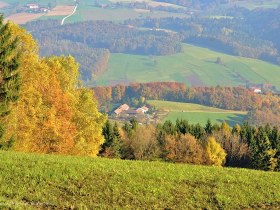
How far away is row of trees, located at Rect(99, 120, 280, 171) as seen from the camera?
75.5m

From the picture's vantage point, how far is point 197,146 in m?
77.8

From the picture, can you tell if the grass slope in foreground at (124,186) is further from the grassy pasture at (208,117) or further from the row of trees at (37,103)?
the grassy pasture at (208,117)

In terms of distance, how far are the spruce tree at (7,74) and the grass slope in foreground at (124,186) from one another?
1234 centimetres

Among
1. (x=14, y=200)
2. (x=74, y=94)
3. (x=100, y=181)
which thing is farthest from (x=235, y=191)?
(x=74, y=94)

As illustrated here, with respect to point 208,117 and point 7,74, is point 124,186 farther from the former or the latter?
point 208,117

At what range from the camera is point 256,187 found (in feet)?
73.0

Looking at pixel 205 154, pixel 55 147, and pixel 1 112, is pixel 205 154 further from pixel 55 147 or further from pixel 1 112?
pixel 1 112

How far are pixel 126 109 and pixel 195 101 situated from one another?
32.8 m

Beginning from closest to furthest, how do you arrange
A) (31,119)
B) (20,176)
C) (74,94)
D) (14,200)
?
1. (14,200)
2. (20,176)
3. (31,119)
4. (74,94)

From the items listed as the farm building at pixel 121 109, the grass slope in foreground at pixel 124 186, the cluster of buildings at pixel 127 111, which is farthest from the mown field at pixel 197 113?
the grass slope in foreground at pixel 124 186

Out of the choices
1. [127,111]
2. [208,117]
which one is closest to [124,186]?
[208,117]

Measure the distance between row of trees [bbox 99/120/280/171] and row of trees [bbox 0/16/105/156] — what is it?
27.2 metres

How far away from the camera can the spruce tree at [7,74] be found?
3638 cm

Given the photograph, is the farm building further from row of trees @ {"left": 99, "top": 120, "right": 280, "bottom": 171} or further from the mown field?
row of trees @ {"left": 99, "top": 120, "right": 280, "bottom": 171}
